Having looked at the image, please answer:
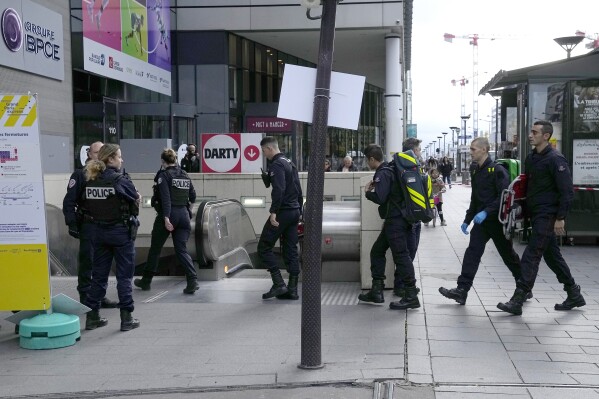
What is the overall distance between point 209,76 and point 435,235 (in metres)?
16.5

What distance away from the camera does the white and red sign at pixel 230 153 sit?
14.8m

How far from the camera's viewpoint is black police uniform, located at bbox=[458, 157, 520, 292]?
25.1ft

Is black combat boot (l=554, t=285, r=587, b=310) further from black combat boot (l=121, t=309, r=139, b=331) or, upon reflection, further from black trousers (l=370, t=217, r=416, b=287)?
black combat boot (l=121, t=309, r=139, b=331)

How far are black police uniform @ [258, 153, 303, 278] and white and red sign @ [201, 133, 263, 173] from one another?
655cm

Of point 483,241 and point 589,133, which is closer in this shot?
point 483,241

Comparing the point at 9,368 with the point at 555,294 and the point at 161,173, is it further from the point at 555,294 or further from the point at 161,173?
the point at 555,294

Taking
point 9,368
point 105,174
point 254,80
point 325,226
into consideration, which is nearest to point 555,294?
point 325,226

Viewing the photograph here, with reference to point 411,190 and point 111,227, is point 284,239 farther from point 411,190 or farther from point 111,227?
point 111,227

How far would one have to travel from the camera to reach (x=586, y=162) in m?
13.1

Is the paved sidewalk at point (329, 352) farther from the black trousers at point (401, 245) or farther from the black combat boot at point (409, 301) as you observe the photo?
the black trousers at point (401, 245)

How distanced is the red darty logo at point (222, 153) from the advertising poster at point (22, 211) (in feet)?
27.2

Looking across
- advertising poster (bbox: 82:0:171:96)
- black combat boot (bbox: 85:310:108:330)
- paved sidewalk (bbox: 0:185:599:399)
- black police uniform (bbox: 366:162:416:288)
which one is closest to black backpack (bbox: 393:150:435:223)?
black police uniform (bbox: 366:162:416:288)

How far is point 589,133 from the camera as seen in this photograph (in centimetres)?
1302

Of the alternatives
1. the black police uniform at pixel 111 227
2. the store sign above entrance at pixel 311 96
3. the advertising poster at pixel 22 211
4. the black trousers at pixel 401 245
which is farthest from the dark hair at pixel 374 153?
the advertising poster at pixel 22 211
